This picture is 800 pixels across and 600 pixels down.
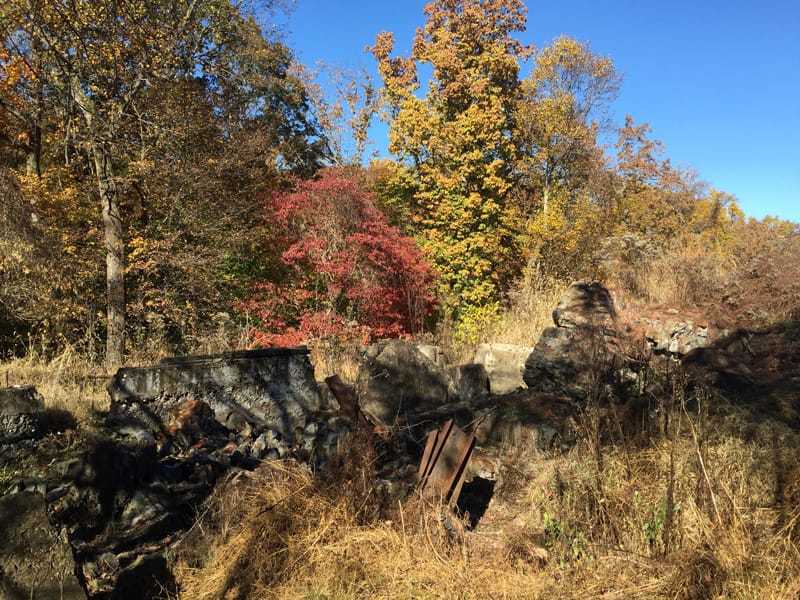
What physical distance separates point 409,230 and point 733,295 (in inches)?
318

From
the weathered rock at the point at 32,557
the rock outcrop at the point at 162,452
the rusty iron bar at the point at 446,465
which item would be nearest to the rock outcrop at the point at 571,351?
the rusty iron bar at the point at 446,465

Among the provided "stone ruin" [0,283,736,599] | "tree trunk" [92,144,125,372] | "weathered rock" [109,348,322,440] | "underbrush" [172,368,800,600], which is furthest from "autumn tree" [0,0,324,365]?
"underbrush" [172,368,800,600]

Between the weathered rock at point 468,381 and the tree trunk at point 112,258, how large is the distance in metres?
6.00

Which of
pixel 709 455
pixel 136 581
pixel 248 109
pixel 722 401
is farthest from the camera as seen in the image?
pixel 248 109

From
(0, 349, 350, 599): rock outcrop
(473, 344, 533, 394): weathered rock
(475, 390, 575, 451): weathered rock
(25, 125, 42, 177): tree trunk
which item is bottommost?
(0, 349, 350, 599): rock outcrop

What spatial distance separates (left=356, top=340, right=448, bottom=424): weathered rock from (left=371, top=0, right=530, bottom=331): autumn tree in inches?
269

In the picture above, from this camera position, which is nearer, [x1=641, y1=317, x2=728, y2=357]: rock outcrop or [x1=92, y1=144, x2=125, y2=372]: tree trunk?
[x1=641, y1=317, x2=728, y2=357]: rock outcrop

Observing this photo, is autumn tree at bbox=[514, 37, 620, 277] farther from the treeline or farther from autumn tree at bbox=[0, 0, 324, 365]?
autumn tree at bbox=[0, 0, 324, 365]

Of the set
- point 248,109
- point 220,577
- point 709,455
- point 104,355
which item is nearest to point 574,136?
point 248,109

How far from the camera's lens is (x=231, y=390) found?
21.1ft

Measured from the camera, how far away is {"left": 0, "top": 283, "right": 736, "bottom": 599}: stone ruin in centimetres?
310

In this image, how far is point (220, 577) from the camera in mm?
3168

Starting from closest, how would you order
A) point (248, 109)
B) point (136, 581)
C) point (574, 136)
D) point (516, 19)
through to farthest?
point (136, 581), point (248, 109), point (516, 19), point (574, 136)

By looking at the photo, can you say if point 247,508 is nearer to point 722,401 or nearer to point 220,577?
point 220,577
